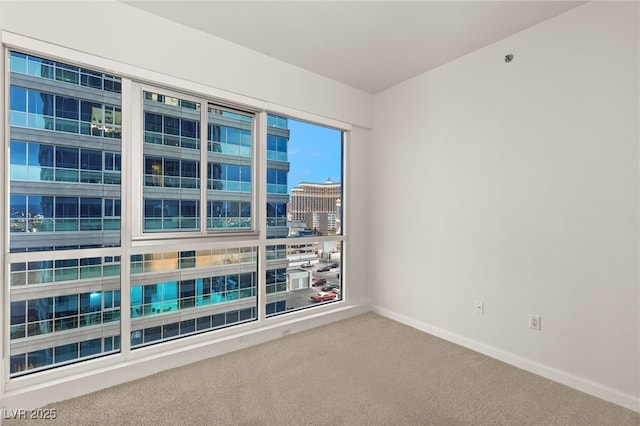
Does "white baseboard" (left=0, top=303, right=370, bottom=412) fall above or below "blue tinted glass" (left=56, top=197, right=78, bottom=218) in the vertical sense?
below

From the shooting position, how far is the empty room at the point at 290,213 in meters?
1.91

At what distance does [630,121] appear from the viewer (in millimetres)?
1904

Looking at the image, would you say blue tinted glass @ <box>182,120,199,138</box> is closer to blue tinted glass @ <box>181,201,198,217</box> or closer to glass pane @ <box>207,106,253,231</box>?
glass pane @ <box>207,106,253,231</box>

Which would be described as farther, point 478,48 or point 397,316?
point 397,316

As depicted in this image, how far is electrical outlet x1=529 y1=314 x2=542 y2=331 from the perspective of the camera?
2.30 metres

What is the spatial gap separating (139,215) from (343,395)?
1976mm

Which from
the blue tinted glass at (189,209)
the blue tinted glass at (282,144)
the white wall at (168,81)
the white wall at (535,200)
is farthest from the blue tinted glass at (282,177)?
the white wall at (535,200)

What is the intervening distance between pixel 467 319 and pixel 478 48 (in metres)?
2.43

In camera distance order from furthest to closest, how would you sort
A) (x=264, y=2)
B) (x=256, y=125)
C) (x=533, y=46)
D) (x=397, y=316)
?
(x=397, y=316) < (x=256, y=125) < (x=533, y=46) < (x=264, y=2)

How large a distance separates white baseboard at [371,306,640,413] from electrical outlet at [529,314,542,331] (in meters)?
0.26

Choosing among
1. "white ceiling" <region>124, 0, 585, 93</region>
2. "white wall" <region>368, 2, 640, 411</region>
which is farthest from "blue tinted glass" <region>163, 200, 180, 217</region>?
"white wall" <region>368, 2, 640, 411</region>

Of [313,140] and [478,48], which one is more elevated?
[478,48]

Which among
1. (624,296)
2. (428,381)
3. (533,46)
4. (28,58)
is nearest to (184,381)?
(428,381)

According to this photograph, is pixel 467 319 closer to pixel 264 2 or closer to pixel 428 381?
pixel 428 381
